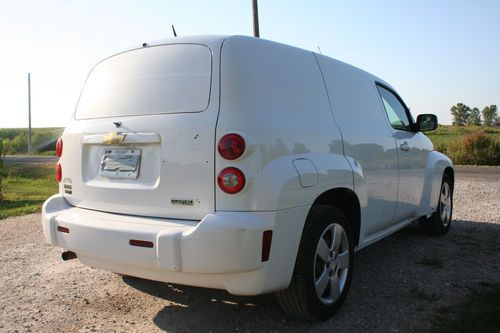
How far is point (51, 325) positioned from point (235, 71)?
2.24 meters

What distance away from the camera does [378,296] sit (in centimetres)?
377

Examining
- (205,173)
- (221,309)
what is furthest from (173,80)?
(221,309)

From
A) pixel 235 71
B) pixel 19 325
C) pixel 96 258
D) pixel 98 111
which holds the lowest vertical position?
pixel 19 325

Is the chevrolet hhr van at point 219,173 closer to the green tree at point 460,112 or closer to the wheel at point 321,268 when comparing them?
the wheel at point 321,268

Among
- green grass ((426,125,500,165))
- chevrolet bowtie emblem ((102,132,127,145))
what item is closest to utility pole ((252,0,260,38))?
green grass ((426,125,500,165))

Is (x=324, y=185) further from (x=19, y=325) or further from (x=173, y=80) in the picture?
(x=19, y=325)

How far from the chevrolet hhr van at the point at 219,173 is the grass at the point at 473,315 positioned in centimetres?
72

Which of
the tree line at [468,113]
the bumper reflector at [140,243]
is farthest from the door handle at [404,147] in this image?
the tree line at [468,113]

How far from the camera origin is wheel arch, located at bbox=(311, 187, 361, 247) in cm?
354

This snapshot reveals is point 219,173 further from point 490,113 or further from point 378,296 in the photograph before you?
point 490,113

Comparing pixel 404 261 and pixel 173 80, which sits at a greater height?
pixel 173 80

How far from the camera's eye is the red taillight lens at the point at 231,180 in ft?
8.93

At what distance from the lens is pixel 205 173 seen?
2.80 metres

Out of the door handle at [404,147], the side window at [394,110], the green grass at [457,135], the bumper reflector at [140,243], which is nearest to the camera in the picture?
the bumper reflector at [140,243]
